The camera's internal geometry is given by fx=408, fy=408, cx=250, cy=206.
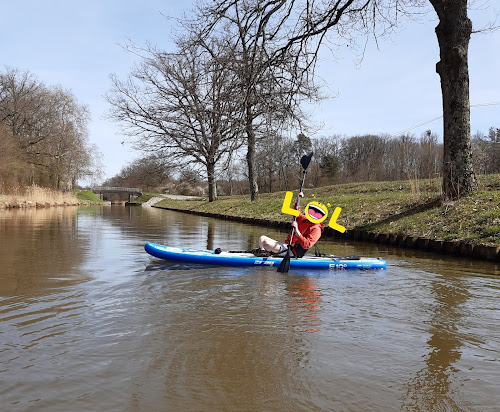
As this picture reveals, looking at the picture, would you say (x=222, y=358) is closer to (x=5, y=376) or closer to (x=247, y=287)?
(x=5, y=376)

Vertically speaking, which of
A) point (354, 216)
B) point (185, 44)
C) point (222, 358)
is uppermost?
point (185, 44)

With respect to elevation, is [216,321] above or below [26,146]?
below

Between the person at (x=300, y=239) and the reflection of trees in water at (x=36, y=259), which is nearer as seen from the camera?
the reflection of trees in water at (x=36, y=259)

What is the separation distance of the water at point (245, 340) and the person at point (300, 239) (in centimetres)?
66

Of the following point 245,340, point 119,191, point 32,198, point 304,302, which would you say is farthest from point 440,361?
point 119,191

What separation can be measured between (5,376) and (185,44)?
5.67m

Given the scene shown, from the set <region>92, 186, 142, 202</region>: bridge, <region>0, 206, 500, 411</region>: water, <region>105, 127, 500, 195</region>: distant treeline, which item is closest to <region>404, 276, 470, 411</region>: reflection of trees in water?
<region>0, 206, 500, 411</region>: water

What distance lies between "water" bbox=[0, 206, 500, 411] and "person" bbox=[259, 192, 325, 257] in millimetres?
658

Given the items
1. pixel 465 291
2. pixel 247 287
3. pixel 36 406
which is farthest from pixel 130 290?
pixel 465 291

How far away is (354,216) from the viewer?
452 inches

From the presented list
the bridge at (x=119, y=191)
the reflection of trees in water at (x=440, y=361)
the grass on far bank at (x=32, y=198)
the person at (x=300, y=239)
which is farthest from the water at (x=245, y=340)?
the bridge at (x=119, y=191)

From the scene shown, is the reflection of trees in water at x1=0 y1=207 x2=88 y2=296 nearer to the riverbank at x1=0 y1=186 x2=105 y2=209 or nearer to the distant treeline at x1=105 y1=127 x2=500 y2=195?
the riverbank at x1=0 y1=186 x2=105 y2=209

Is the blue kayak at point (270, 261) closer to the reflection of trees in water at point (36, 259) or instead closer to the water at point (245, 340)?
the water at point (245, 340)

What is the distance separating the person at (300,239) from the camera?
656 centimetres
